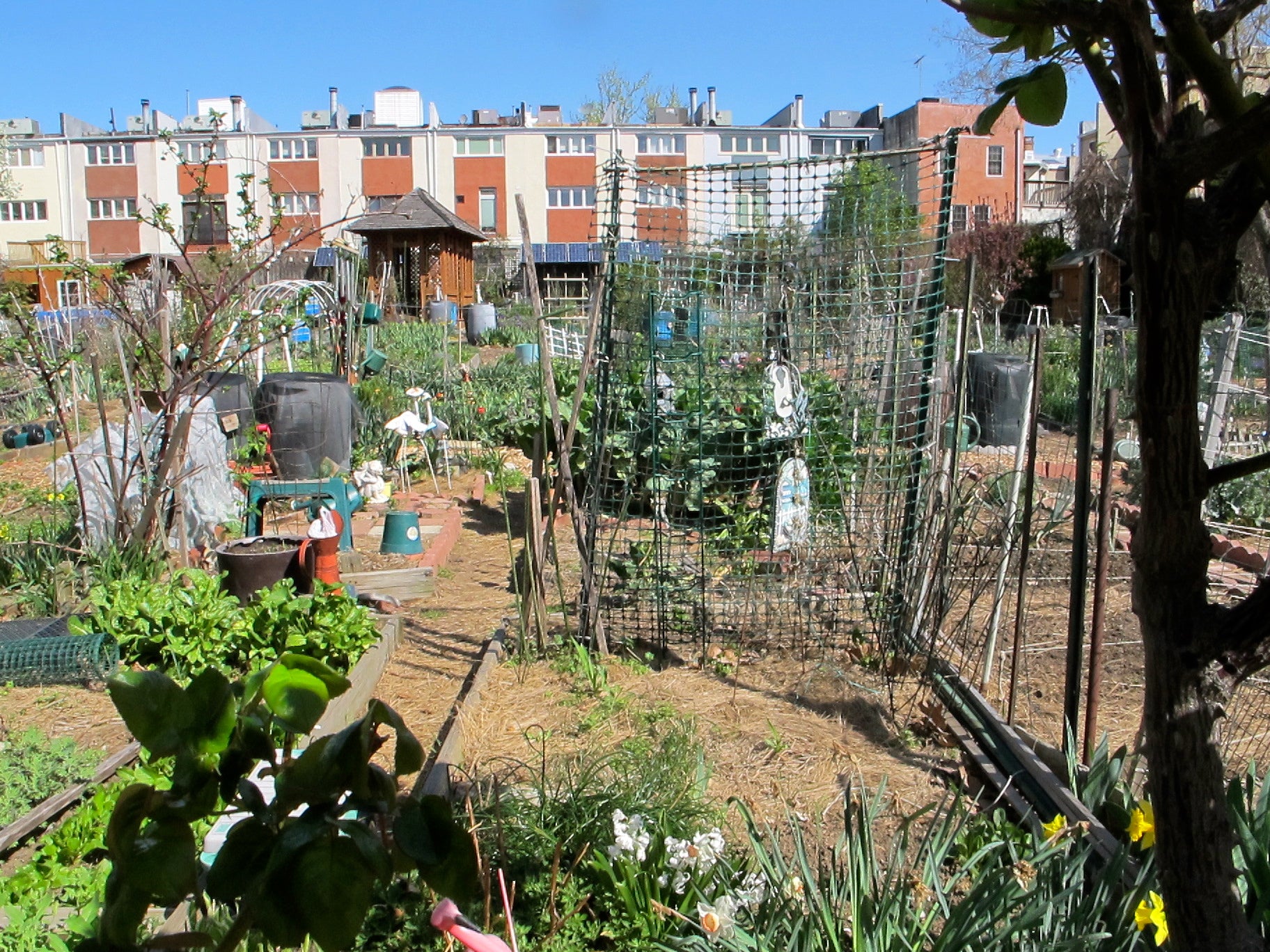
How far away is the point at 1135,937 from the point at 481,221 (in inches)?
1986

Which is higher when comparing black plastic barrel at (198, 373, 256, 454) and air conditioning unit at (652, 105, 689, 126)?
air conditioning unit at (652, 105, 689, 126)

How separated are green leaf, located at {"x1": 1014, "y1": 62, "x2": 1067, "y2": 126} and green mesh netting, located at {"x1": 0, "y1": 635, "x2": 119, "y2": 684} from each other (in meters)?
4.71

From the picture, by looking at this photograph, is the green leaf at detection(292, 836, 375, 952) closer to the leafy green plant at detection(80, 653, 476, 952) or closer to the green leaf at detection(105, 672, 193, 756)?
the leafy green plant at detection(80, 653, 476, 952)

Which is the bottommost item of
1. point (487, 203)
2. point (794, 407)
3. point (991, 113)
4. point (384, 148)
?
point (794, 407)

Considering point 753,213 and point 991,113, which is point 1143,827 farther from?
point 753,213

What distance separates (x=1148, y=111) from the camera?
1.16 m

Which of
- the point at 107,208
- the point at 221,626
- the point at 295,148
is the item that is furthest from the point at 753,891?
the point at 107,208

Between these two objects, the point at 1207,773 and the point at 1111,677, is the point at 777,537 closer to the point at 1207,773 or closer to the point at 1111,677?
the point at 1111,677

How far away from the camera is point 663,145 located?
52750 mm

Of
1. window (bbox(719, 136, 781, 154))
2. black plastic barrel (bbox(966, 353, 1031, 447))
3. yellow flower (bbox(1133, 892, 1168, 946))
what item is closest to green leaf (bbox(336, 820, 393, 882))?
yellow flower (bbox(1133, 892, 1168, 946))

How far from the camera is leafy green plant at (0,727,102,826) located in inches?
142

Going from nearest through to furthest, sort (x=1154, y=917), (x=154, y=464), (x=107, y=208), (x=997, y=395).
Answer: (x=1154, y=917)
(x=154, y=464)
(x=997, y=395)
(x=107, y=208)

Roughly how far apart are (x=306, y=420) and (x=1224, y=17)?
892 centimetres

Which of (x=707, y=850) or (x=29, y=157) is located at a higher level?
(x=29, y=157)
